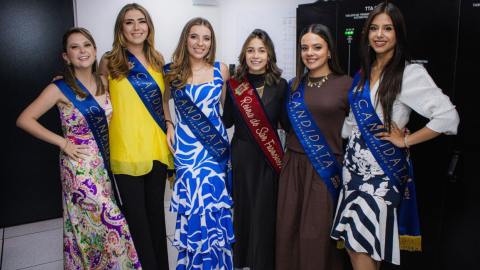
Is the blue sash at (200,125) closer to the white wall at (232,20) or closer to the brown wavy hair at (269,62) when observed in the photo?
the brown wavy hair at (269,62)

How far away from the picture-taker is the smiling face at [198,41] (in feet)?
6.73

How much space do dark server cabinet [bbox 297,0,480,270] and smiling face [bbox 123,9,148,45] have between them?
1171 mm

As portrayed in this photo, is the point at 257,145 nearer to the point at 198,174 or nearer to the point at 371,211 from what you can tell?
the point at 198,174

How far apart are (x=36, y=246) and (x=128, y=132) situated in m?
1.51

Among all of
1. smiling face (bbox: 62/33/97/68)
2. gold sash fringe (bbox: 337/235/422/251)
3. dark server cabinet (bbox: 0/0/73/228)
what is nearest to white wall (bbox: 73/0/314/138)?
dark server cabinet (bbox: 0/0/73/228)

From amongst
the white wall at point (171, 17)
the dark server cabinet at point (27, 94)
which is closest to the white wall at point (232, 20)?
the white wall at point (171, 17)

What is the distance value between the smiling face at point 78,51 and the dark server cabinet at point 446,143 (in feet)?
4.77

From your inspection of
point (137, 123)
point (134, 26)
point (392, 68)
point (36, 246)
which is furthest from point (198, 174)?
point (36, 246)

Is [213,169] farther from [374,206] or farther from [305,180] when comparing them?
[374,206]

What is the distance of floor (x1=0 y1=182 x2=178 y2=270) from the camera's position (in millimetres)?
2593

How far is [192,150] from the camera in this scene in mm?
2062

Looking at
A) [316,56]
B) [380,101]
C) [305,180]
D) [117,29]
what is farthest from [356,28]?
A: [117,29]

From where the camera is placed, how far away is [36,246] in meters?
2.87

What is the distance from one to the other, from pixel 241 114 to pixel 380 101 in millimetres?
707
